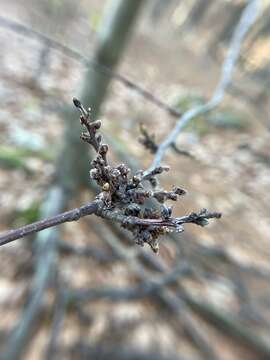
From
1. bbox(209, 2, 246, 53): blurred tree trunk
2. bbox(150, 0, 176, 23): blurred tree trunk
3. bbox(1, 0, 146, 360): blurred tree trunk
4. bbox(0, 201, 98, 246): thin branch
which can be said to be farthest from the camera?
bbox(150, 0, 176, 23): blurred tree trunk

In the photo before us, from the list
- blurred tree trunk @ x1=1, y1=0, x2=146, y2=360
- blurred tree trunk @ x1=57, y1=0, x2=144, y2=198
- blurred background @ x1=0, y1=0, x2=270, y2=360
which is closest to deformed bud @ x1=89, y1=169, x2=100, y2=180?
blurred background @ x1=0, y1=0, x2=270, y2=360

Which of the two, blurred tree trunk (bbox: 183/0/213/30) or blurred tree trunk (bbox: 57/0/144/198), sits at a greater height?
blurred tree trunk (bbox: 183/0/213/30)

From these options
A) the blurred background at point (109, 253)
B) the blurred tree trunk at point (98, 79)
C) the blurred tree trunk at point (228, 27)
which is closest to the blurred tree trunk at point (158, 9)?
the blurred tree trunk at point (228, 27)

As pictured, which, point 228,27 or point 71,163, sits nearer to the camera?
point 71,163

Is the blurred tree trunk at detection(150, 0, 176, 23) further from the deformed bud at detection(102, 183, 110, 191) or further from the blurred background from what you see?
the deformed bud at detection(102, 183, 110, 191)

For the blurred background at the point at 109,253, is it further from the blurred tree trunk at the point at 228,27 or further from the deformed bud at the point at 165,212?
the blurred tree trunk at the point at 228,27

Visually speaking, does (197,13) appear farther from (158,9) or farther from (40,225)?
(40,225)

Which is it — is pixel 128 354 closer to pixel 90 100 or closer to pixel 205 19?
pixel 90 100

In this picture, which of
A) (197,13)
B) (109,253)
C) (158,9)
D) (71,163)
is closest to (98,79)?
(71,163)
